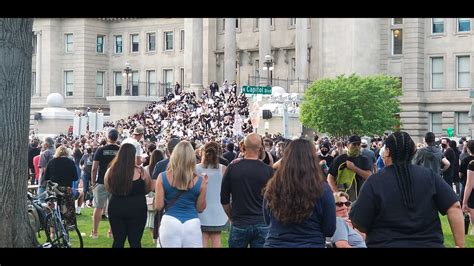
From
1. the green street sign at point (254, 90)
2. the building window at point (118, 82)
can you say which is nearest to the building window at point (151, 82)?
the building window at point (118, 82)

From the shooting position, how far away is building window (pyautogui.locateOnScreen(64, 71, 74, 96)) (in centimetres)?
7538

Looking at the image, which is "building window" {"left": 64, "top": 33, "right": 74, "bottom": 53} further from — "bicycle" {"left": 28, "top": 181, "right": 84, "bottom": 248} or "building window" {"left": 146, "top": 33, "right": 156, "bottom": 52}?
"bicycle" {"left": 28, "top": 181, "right": 84, "bottom": 248}

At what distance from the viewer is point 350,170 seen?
14461mm

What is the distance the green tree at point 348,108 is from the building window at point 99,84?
31.5 meters

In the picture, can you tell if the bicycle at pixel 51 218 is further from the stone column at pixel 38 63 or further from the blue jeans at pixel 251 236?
the stone column at pixel 38 63

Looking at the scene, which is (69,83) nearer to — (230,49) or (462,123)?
(230,49)

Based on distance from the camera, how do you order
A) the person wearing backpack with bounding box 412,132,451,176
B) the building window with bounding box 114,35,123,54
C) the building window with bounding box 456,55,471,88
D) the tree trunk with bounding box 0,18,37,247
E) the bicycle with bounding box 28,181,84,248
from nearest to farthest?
1. the tree trunk with bounding box 0,18,37,247
2. the bicycle with bounding box 28,181,84,248
3. the person wearing backpack with bounding box 412,132,451,176
4. the building window with bounding box 456,55,471,88
5. the building window with bounding box 114,35,123,54

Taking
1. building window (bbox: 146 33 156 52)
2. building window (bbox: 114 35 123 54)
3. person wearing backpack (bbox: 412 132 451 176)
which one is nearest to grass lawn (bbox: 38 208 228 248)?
person wearing backpack (bbox: 412 132 451 176)

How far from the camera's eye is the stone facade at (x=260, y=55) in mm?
56781

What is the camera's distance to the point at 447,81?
5659 centimetres

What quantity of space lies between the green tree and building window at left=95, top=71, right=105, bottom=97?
31.5m

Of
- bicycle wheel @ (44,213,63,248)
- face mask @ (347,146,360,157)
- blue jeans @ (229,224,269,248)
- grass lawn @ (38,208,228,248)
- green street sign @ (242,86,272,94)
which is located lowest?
grass lawn @ (38,208,228,248)
